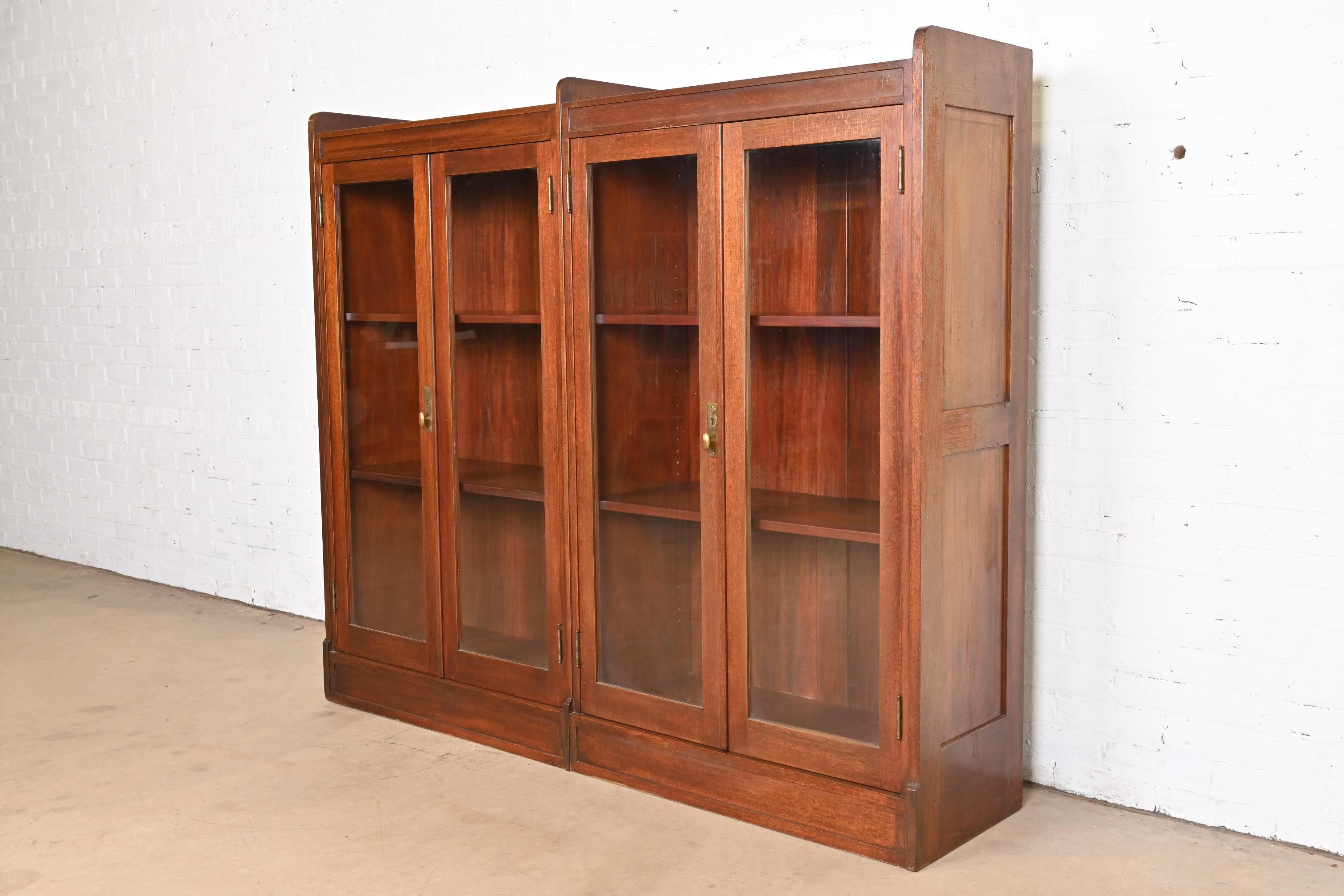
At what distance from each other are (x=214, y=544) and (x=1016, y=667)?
3862 millimetres

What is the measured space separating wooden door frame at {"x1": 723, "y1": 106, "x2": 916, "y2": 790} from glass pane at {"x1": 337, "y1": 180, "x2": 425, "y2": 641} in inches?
48.0

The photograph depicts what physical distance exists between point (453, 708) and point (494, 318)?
119cm

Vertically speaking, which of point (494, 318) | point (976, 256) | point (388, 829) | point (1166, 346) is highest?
point (976, 256)

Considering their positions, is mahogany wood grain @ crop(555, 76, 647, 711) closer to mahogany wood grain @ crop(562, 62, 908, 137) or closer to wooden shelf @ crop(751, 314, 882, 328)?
mahogany wood grain @ crop(562, 62, 908, 137)

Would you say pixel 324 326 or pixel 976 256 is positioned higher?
pixel 976 256

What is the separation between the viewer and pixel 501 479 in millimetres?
3826

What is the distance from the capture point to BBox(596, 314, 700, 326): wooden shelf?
330cm

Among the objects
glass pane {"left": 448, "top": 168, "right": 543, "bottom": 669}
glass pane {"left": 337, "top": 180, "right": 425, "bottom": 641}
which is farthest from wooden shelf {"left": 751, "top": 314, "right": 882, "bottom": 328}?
glass pane {"left": 337, "top": 180, "right": 425, "bottom": 641}

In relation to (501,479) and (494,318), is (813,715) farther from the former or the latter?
(494,318)

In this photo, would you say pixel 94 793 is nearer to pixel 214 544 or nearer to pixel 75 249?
pixel 214 544

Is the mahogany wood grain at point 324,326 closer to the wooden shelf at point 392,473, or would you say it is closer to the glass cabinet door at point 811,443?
the wooden shelf at point 392,473

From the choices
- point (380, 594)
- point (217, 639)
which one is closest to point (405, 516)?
point (380, 594)

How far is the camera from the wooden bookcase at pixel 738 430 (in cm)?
294

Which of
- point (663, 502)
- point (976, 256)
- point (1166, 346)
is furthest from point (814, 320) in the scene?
point (1166, 346)
